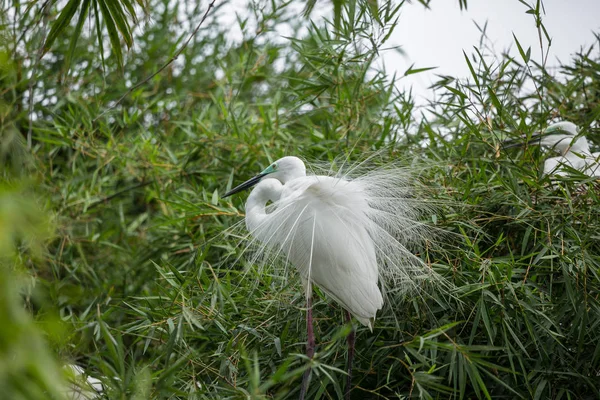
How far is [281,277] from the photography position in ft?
7.55

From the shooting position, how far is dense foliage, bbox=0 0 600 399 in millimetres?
1947

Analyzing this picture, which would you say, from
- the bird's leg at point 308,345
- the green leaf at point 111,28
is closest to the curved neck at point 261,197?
the bird's leg at point 308,345

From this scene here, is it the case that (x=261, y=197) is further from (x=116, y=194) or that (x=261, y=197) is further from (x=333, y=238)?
(x=116, y=194)

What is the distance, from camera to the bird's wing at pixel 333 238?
209 cm

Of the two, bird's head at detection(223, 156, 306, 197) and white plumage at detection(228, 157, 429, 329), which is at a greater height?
bird's head at detection(223, 156, 306, 197)

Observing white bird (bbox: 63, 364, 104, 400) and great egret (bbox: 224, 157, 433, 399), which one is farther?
great egret (bbox: 224, 157, 433, 399)

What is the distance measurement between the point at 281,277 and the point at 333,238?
307 mm

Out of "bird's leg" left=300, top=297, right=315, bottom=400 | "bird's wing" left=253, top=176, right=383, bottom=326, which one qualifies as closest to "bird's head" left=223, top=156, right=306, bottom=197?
"bird's wing" left=253, top=176, right=383, bottom=326

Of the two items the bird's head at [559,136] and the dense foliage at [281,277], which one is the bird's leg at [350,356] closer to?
the dense foliage at [281,277]

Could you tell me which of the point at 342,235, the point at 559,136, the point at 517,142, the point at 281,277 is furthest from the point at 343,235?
the point at 559,136

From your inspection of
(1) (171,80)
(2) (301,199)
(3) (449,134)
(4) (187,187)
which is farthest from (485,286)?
(1) (171,80)

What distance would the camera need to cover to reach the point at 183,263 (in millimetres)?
2953

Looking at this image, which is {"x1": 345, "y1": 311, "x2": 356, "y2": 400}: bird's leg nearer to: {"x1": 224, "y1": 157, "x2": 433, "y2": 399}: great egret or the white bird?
{"x1": 224, "y1": 157, "x2": 433, "y2": 399}: great egret

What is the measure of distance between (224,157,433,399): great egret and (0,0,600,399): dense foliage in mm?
106
